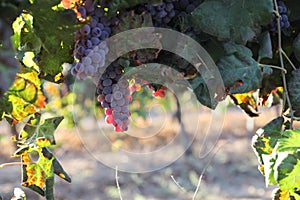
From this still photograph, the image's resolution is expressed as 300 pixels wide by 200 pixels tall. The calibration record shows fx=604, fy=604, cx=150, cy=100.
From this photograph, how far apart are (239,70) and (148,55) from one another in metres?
Answer: 0.14

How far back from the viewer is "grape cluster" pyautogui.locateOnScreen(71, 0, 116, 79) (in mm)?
789

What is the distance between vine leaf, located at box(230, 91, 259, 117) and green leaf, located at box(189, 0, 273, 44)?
0.29m

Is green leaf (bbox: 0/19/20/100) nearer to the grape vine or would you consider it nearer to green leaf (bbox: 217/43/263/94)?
the grape vine

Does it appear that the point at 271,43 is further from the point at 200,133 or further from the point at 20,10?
the point at 200,133

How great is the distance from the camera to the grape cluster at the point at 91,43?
79 cm

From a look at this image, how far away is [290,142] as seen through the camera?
0.88 metres

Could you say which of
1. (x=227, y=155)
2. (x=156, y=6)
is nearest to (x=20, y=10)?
(x=156, y=6)

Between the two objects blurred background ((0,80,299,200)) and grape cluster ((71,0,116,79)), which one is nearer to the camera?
grape cluster ((71,0,116,79))

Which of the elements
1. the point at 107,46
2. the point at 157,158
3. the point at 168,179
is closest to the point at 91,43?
the point at 107,46

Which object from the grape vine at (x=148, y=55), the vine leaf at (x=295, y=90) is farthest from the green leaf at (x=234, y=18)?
the vine leaf at (x=295, y=90)

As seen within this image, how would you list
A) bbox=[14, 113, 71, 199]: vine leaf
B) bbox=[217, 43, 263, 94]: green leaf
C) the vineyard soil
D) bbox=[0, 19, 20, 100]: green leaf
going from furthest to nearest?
1. the vineyard soil
2. bbox=[14, 113, 71, 199]: vine leaf
3. bbox=[217, 43, 263, 94]: green leaf
4. bbox=[0, 19, 20, 100]: green leaf

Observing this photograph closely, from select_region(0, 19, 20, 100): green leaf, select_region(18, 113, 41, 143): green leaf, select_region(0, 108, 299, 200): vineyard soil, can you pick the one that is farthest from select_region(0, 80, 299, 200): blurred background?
select_region(0, 19, 20, 100): green leaf

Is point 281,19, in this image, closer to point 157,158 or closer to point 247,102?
point 247,102

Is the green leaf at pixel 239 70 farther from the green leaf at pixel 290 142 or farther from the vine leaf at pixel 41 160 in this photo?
the vine leaf at pixel 41 160
